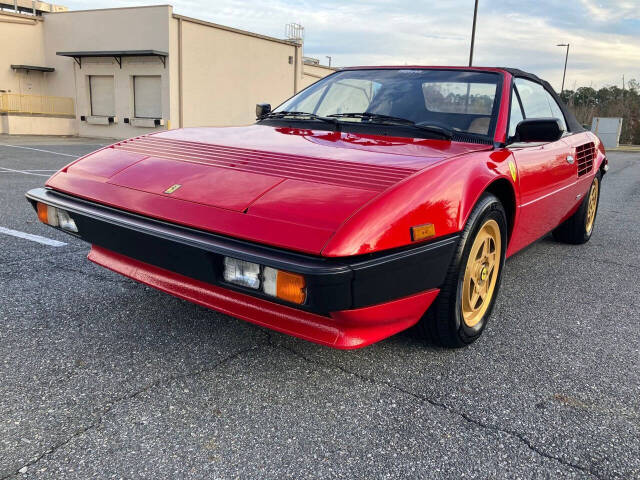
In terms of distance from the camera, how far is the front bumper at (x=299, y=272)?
1694mm

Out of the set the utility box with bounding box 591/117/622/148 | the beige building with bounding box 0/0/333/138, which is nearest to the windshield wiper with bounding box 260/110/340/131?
the beige building with bounding box 0/0/333/138

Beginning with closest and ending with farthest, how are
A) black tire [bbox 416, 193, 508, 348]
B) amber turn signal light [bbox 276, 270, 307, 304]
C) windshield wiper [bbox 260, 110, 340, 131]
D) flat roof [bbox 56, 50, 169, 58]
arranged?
1. amber turn signal light [bbox 276, 270, 307, 304]
2. black tire [bbox 416, 193, 508, 348]
3. windshield wiper [bbox 260, 110, 340, 131]
4. flat roof [bbox 56, 50, 169, 58]

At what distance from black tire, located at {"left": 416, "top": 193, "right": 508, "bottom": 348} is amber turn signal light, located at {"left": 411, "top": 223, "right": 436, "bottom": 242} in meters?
0.23

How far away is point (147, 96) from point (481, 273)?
62.6ft

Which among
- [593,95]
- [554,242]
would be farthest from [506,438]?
[593,95]

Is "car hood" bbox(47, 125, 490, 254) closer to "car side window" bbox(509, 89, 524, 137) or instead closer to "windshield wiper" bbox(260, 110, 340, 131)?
"windshield wiper" bbox(260, 110, 340, 131)

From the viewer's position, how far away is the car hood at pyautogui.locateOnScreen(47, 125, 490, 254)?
5.97 feet

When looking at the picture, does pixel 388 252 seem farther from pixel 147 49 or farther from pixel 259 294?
pixel 147 49

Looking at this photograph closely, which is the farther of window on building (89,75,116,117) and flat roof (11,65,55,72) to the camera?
flat roof (11,65,55,72)

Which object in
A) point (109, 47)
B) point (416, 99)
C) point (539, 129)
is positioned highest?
point (109, 47)

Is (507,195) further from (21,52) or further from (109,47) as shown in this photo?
(21,52)

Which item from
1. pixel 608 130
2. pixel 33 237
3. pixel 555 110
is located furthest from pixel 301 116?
pixel 608 130

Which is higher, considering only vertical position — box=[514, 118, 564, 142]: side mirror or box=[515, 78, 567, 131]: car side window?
box=[515, 78, 567, 131]: car side window

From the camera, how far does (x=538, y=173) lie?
292 cm
